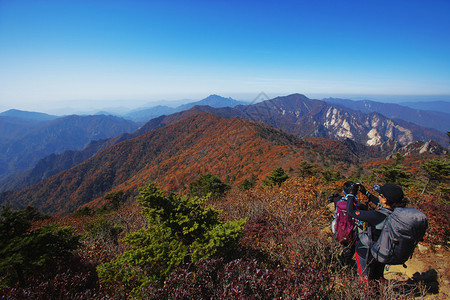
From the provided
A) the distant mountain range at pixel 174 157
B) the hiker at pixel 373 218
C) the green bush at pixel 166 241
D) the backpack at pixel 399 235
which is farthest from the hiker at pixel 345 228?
the distant mountain range at pixel 174 157

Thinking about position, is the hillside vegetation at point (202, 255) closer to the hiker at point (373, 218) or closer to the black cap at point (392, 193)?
the hiker at point (373, 218)

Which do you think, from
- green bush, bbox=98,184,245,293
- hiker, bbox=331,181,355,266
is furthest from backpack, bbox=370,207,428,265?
green bush, bbox=98,184,245,293

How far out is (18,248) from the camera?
113 inches

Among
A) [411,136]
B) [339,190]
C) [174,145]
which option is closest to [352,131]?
[411,136]

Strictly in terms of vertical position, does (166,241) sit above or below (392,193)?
below

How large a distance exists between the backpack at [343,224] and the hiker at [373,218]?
0.53 feet

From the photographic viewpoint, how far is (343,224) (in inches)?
118

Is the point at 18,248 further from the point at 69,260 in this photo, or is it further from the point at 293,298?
the point at 293,298

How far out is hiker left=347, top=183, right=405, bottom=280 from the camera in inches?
97.6

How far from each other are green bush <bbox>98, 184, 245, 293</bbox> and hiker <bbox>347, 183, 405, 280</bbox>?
1.73 meters

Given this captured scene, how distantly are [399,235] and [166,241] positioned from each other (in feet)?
10.6

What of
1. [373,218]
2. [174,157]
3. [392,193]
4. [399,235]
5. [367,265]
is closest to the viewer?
[399,235]

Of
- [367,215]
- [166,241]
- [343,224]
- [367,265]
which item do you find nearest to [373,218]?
[367,215]

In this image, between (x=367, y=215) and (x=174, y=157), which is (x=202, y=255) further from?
(x=174, y=157)
